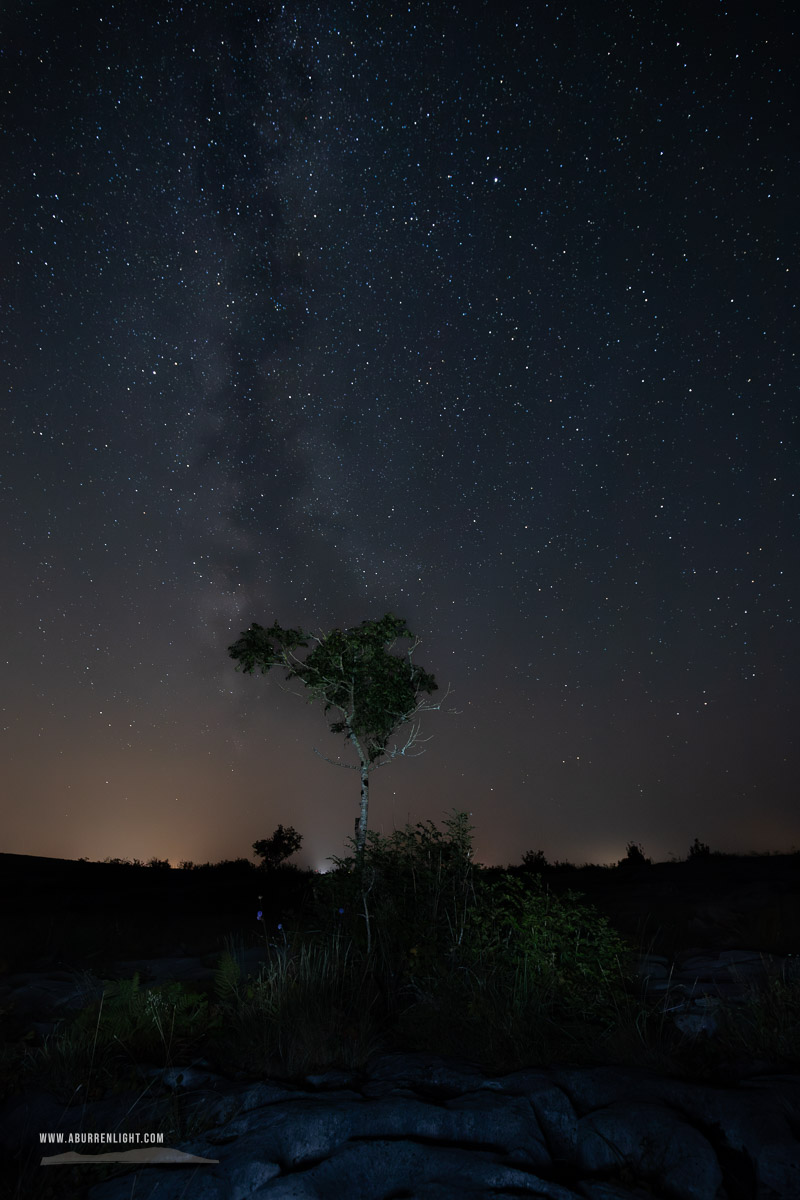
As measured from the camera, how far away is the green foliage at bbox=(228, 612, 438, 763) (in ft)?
31.7

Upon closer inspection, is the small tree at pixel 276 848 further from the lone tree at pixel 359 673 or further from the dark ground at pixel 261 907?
the lone tree at pixel 359 673

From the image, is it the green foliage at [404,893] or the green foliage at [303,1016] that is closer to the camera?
the green foliage at [303,1016]

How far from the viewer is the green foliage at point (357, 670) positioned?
31.7 ft

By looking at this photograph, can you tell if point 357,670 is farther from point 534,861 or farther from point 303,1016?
point 534,861

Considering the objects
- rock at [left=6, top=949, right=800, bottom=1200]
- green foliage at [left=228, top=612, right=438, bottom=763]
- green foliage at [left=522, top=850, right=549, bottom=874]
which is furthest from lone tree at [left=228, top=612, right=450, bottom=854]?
green foliage at [left=522, top=850, right=549, bottom=874]

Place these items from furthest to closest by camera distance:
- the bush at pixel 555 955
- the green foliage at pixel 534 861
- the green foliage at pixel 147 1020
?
1. the green foliage at pixel 534 861
2. the bush at pixel 555 955
3. the green foliage at pixel 147 1020

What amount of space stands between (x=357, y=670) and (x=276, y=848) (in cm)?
2515

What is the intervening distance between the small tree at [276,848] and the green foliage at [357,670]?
2422 cm

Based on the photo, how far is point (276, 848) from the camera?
31.6 m

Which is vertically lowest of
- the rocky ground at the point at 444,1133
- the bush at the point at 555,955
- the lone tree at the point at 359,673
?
the rocky ground at the point at 444,1133

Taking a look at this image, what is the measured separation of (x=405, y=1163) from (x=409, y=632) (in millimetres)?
6727

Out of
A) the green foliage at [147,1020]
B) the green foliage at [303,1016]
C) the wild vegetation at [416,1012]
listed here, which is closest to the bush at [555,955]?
the wild vegetation at [416,1012]

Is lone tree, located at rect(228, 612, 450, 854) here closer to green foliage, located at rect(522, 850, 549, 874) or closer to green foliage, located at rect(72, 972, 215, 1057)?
green foliage, located at rect(72, 972, 215, 1057)

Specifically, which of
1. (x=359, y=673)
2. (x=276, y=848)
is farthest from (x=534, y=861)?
(x=359, y=673)
